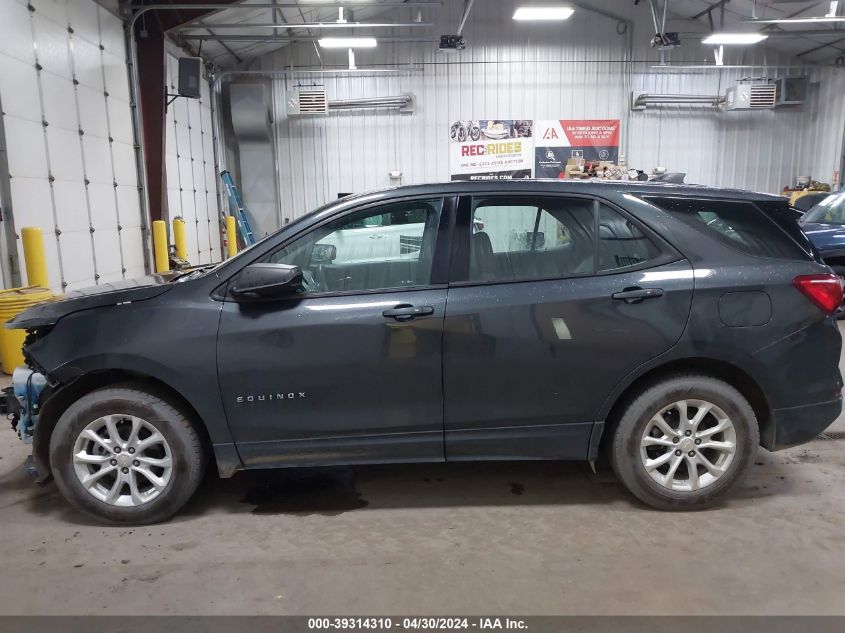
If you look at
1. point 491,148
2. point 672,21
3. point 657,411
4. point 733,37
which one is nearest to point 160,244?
point 657,411

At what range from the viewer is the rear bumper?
9.44 feet

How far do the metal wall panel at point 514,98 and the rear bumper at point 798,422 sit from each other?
1318 centimetres

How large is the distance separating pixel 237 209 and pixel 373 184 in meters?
3.42

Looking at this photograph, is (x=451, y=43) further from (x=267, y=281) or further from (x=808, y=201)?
(x=267, y=281)

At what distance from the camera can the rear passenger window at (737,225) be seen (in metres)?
2.89

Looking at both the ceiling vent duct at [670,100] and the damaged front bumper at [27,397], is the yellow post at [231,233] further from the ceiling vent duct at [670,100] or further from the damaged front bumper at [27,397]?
the damaged front bumper at [27,397]

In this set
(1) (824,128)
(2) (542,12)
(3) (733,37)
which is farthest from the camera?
(1) (824,128)

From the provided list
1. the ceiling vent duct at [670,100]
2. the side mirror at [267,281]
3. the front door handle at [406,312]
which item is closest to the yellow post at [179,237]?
the side mirror at [267,281]

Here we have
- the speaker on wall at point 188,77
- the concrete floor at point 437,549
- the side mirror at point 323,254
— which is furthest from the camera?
the speaker on wall at point 188,77

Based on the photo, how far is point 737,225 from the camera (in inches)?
116

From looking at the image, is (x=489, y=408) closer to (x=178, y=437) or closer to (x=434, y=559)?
(x=434, y=559)

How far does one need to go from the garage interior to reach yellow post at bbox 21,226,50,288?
2 cm

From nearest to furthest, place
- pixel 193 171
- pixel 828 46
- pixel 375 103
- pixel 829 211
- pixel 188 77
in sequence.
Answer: pixel 829 211 < pixel 188 77 < pixel 193 171 < pixel 828 46 < pixel 375 103
